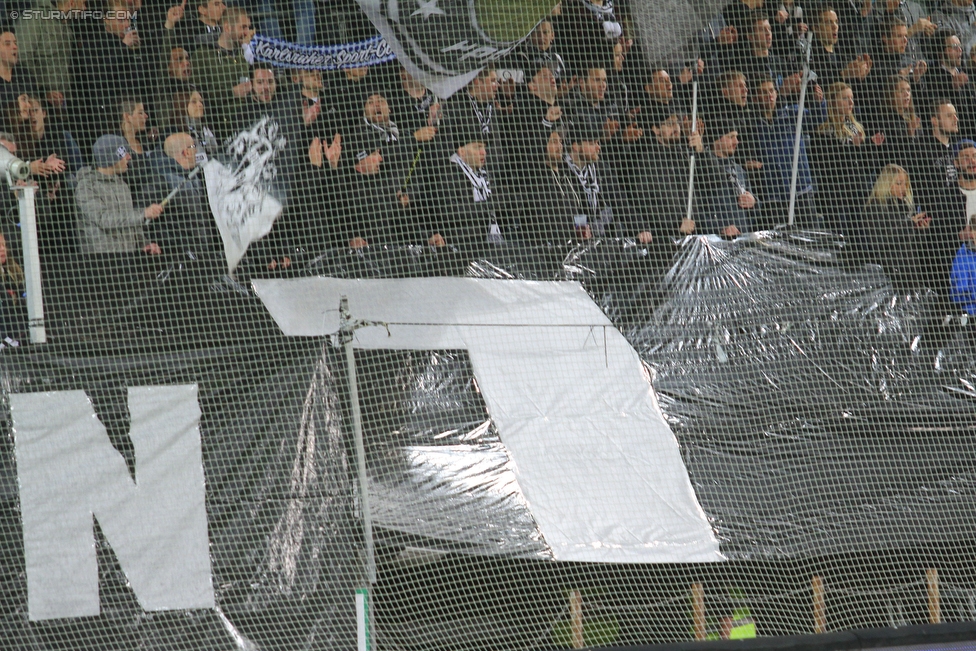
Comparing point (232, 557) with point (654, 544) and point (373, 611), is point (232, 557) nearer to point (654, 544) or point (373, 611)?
point (373, 611)

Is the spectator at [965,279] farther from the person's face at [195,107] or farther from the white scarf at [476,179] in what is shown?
the person's face at [195,107]

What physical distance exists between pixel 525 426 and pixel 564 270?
2.54ft

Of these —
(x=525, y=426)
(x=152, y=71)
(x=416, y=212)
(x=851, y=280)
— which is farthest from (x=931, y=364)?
(x=152, y=71)

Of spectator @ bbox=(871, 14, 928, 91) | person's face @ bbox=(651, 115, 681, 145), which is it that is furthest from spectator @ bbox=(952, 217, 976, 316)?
person's face @ bbox=(651, 115, 681, 145)

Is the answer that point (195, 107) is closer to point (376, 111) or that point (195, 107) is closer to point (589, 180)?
point (376, 111)

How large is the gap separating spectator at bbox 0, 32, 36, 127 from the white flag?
89 centimetres

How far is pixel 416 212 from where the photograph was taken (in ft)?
16.6

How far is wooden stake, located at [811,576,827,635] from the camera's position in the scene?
4.91 meters

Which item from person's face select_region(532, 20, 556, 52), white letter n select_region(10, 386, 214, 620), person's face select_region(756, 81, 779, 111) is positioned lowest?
white letter n select_region(10, 386, 214, 620)

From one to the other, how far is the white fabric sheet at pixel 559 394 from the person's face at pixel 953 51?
2476mm

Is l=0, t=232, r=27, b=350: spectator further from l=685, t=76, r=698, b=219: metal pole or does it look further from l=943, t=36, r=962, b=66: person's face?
l=943, t=36, r=962, b=66: person's face

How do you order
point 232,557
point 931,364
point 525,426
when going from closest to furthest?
point 232,557, point 525,426, point 931,364

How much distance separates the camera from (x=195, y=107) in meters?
4.98

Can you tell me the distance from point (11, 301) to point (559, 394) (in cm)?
243
